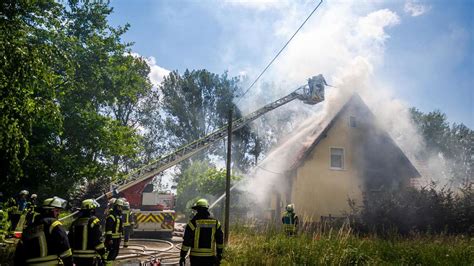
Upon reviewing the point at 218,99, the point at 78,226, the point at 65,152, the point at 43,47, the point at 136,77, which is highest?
the point at 218,99

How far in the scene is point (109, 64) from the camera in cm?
2055

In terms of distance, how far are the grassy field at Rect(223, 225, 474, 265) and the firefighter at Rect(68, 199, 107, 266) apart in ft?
10.4

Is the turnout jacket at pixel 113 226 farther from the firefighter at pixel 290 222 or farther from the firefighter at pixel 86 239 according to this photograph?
the firefighter at pixel 290 222

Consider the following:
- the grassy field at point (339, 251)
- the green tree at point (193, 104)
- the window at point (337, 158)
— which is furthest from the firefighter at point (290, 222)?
the green tree at point (193, 104)

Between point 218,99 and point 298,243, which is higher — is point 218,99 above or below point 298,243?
above

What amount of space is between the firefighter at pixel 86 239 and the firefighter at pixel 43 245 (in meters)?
1.27

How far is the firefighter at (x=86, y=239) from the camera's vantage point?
5.58 m

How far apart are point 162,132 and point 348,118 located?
96.1ft

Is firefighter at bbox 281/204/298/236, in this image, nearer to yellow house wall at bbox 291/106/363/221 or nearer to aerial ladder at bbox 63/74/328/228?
yellow house wall at bbox 291/106/363/221

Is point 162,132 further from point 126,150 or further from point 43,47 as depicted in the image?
point 43,47

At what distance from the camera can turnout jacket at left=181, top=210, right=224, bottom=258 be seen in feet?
18.7

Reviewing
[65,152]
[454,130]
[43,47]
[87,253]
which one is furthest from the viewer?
[454,130]

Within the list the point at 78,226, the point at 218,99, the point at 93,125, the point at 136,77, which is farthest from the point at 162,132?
the point at 78,226

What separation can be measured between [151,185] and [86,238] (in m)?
11.9
